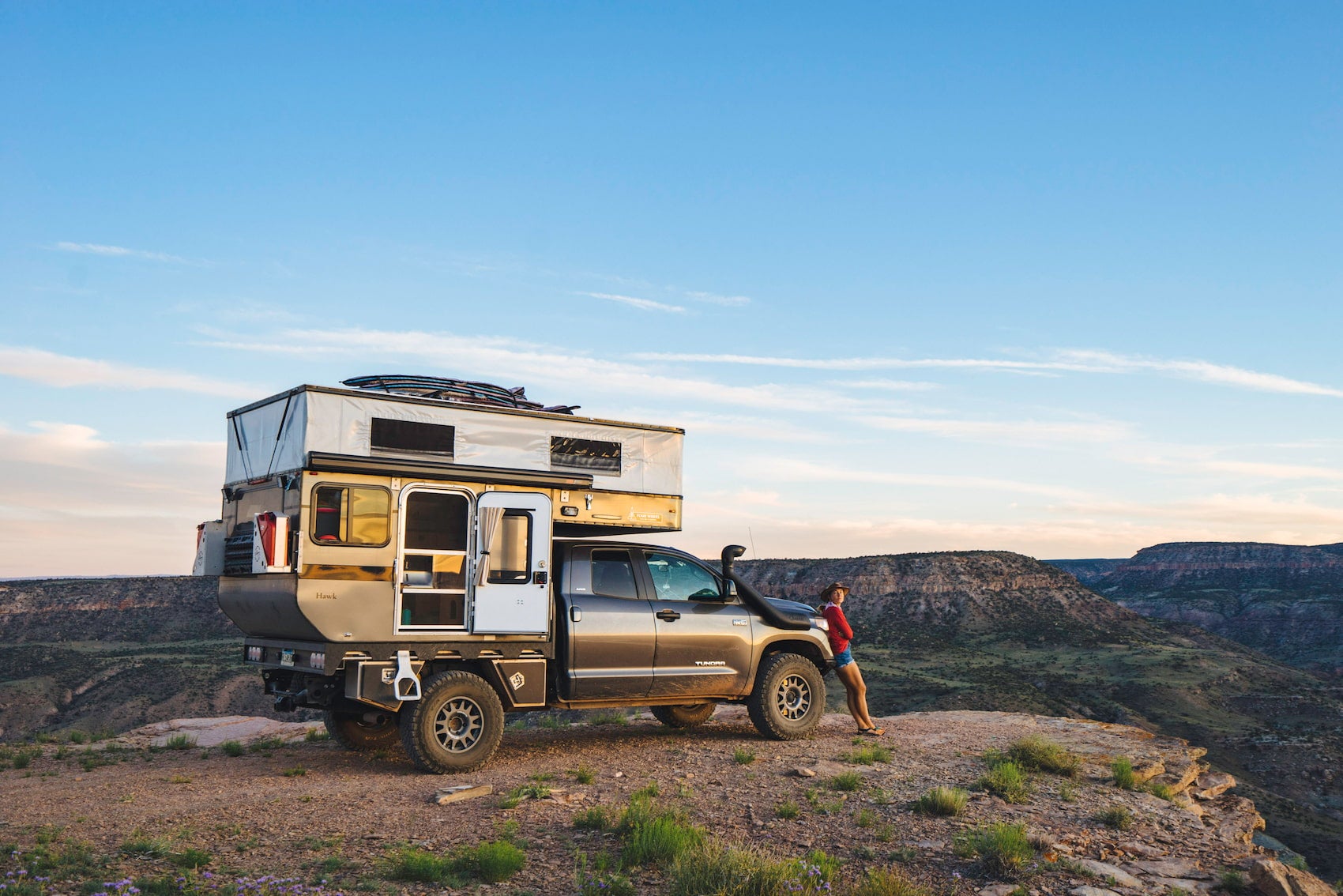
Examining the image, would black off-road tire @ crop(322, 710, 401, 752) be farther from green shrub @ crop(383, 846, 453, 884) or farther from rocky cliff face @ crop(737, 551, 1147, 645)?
rocky cliff face @ crop(737, 551, 1147, 645)

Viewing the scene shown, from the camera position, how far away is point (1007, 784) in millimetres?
9711

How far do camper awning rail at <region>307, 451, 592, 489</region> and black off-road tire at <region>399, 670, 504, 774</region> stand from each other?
1976 mm

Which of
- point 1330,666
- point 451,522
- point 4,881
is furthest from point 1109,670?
point 4,881

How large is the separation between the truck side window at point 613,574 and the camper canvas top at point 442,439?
0.74 metres

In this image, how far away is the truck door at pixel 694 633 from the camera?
38.3ft

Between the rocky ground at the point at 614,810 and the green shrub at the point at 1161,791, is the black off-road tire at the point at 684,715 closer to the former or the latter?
the rocky ground at the point at 614,810

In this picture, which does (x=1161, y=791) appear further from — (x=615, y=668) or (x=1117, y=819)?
(x=615, y=668)

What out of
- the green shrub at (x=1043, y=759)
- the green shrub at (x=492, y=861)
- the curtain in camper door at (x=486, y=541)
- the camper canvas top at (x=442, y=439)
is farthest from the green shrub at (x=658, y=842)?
the green shrub at (x=1043, y=759)

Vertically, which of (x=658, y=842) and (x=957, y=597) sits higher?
(x=957, y=597)

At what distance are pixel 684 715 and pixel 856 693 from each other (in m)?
2.27

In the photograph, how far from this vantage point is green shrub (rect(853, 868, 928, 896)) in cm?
671

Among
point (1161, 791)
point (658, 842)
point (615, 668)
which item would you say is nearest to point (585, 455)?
point (615, 668)

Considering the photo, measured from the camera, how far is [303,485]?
9883mm

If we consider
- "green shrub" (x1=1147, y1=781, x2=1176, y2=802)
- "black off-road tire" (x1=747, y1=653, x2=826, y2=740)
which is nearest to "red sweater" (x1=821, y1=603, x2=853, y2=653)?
"black off-road tire" (x1=747, y1=653, x2=826, y2=740)
